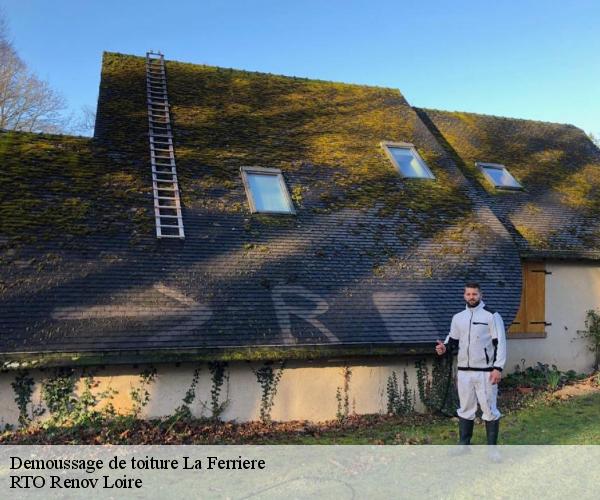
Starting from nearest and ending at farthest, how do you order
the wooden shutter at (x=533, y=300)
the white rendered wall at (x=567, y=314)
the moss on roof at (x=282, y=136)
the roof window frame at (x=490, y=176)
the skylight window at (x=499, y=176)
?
the moss on roof at (x=282, y=136)
the wooden shutter at (x=533, y=300)
the white rendered wall at (x=567, y=314)
the roof window frame at (x=490, y=176)
the skylight window at (x=499, y=176)

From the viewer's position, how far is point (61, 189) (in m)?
9.23

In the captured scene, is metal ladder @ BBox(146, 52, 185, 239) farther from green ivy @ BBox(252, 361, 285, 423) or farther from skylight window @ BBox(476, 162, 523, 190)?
skylight window @ BBox(476, 162, 523, 190)

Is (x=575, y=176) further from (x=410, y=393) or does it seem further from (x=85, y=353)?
(x=85, y=353)

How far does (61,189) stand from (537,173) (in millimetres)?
12189

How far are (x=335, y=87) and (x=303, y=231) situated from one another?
24.0ft

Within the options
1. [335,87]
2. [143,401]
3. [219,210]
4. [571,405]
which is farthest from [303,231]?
[335,87]

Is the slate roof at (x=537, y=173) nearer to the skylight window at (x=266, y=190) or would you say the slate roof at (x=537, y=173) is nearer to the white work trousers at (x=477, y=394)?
the skylight window at (x=266, y=190)

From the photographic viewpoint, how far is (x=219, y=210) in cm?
978

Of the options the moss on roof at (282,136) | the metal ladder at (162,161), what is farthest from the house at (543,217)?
the metal ladder at (162,161)

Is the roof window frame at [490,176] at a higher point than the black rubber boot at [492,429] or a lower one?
higher

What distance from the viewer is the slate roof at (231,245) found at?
294 inches

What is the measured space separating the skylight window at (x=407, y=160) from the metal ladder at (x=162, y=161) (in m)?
5.23

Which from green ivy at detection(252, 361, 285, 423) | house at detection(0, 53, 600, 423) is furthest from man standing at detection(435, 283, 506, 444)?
green ivy at detection(252, 361, 285, 423)

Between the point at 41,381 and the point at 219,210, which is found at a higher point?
the point at 219,210
